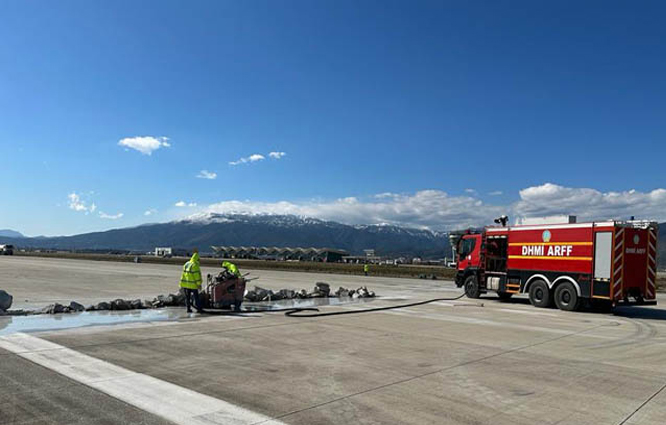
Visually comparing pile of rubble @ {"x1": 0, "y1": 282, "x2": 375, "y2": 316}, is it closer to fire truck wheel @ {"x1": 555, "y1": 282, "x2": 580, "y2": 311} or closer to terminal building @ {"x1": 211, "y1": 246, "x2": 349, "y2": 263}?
fire truck wheel @ {"x1": 555, "y1": 282, "x2": 580, "y2": 311}

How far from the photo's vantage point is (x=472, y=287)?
Answer: 73.6 ft

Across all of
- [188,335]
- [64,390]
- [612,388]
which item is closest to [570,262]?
[612,388]

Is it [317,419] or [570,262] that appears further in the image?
[570,262]

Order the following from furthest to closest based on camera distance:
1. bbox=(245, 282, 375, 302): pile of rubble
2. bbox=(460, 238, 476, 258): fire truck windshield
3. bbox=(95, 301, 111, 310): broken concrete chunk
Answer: bbox=(460, 238, 476, 258): fire truck windshield, bbox=(245, 282, 375, 302): pile of rubble, bbox=(95, 301, 111, 310): broken concrete chunk

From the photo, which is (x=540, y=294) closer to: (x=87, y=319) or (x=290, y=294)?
(x=290, y=294)

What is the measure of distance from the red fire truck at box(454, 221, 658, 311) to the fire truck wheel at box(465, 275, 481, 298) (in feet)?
1.91

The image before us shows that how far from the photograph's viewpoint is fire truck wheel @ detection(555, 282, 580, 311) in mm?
17703

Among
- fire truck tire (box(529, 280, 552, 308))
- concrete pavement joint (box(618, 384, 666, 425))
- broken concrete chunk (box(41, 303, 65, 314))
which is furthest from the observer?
fire truck tire (box(529, 280, 552, 308))

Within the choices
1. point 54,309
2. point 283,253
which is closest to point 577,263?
point 54,309

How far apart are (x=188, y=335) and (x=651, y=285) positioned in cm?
1562

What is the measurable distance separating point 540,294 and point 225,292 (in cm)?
1165

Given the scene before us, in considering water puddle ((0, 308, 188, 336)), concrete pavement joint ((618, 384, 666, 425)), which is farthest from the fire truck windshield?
concrete pavement joint ((618, 384, 666, 425))

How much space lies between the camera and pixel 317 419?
5.46m

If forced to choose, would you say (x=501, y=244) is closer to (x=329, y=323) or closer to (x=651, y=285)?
(x=651, y=285)
